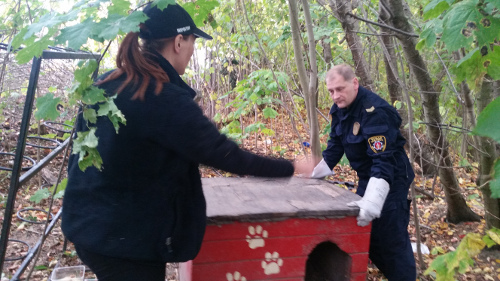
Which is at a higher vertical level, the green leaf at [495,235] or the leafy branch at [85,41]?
the leafy branch at [85,41]

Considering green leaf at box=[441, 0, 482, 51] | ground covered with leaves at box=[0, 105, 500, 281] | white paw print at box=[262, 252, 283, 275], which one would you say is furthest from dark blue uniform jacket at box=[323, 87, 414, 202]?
green leaf at box=[441, 0, 482, 51]

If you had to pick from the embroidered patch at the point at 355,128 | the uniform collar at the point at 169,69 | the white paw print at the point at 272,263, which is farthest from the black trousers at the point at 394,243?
the uniform collar at the point at 169,69

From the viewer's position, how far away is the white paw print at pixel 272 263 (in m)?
2.13

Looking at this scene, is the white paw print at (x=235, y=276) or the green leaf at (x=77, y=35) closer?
the green leaf at (x=77, y=35)

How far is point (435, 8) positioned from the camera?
2.00 metres

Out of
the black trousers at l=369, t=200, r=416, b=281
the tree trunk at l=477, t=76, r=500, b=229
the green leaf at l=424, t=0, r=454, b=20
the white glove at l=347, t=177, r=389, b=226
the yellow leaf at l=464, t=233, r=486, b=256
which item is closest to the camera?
the yellow leaf at l=464, t=233, r=486, b=256

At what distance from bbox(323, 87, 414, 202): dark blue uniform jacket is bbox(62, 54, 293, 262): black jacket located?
125 centimetres

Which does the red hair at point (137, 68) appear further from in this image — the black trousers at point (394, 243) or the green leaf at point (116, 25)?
the black trousers at point (394, 243)

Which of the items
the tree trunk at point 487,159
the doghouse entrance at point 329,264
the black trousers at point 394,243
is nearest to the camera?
the doghouse entrance at point 329,264

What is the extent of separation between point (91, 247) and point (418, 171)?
628 centimetres

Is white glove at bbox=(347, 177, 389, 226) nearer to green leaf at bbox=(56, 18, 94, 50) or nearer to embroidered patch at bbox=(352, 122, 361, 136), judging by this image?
embroidered patch at bbox=(352, 122, 361, 136)

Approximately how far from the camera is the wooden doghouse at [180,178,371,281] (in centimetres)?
204

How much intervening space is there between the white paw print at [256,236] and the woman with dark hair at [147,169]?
510 mm

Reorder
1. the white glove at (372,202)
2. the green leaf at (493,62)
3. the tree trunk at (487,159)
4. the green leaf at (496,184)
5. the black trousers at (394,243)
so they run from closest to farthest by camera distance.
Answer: the green leaf at (496,184) → the green leaf at (493,62) → the white glove at (372,202) → the black trousers at (394,243) → the tree trunk at (487,159)
